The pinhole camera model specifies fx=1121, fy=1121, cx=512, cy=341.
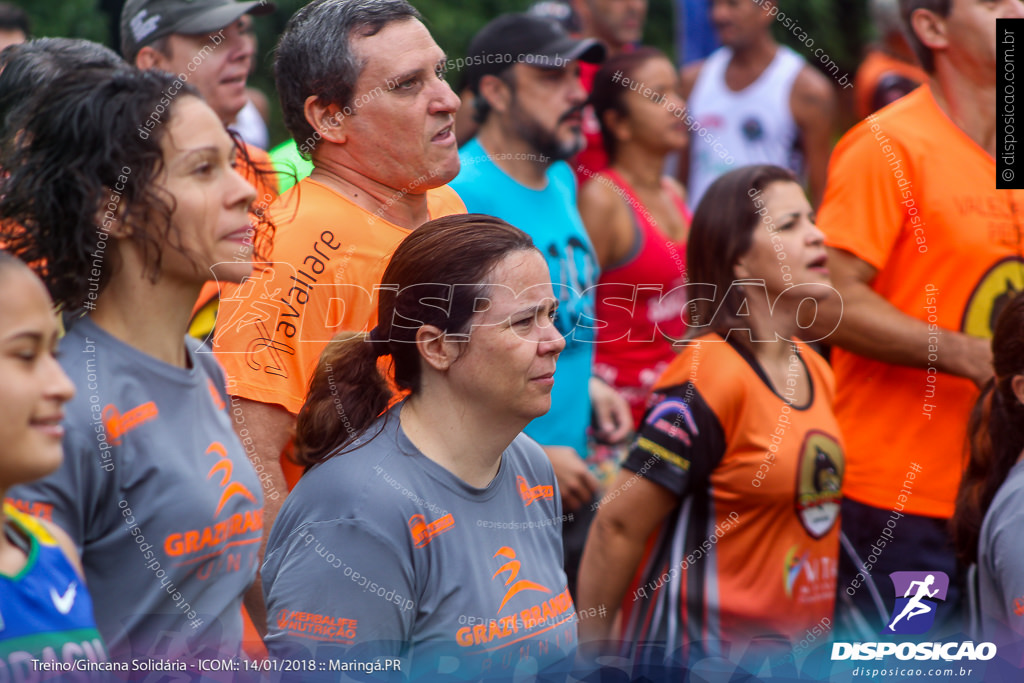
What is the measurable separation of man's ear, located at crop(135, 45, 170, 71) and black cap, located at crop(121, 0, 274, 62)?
21 mm

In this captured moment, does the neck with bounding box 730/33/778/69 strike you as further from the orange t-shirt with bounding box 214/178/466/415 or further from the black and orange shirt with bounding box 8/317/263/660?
the black and orange shirt with bounding box 8/317/263/660

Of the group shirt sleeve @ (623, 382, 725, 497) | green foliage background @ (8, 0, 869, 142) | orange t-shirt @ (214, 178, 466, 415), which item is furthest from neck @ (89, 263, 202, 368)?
green foliage background @ (8, 0, 869, 142)

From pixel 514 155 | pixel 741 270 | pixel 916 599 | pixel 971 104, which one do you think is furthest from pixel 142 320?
pixel 971 104

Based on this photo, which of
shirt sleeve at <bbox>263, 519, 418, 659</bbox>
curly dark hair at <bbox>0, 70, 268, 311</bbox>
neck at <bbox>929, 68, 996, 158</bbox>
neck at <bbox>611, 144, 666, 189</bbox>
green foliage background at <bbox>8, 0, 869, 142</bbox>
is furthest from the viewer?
green foliage background at <bbox>8, 0, 869, 142</bbox>

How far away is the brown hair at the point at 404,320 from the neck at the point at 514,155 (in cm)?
145

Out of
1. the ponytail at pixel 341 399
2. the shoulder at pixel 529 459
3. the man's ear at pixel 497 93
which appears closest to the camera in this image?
the ponytail at pixel 341 399

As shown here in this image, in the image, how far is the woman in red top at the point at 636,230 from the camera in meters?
4.28

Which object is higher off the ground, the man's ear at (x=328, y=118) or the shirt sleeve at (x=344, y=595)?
the man's ear at (x=328, y=118)

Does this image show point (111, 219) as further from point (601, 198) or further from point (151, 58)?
point (601, 198)

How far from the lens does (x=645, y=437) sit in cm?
294

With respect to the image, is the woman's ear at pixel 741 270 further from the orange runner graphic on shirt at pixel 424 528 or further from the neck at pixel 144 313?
the neck at pixel 144 313

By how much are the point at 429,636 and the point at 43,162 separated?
109 cm

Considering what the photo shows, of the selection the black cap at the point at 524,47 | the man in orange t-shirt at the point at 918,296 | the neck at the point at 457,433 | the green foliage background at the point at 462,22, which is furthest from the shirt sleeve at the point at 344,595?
the green foliage background at the point at 462,22

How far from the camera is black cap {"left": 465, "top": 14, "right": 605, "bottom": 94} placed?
12.3 ft
